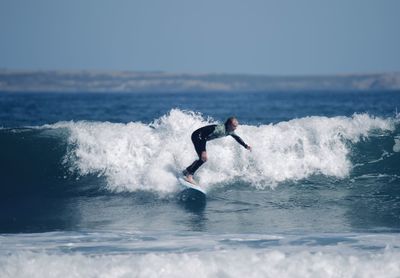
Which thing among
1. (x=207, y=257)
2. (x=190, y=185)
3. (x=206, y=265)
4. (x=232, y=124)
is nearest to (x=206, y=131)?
(x=232, y=124)

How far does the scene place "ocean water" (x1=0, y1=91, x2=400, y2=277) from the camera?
28.1ft

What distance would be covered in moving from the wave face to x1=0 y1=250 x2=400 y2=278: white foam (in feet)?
17.1

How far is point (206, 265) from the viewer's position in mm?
8438

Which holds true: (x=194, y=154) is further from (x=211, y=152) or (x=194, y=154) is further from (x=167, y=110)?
(x=167, y=110)

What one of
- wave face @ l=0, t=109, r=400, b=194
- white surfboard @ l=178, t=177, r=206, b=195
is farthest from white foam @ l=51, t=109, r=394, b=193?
white surfboard @ l=178, t=177, r=206, b=195

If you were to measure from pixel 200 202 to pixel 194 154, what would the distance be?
2.42 m

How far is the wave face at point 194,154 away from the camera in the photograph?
1471 centimetres

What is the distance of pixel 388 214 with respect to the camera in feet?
38.9

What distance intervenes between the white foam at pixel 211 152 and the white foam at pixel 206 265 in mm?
5273

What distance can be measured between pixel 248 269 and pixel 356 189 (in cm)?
636

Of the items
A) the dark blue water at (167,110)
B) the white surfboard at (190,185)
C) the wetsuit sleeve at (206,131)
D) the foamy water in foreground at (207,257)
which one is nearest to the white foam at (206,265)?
the foamy water in foreground at (207,257)

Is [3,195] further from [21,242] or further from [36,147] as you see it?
[21,242]

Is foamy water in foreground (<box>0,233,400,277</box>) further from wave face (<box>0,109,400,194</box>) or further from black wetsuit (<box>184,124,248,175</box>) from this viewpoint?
wave face (<box>0,109,400,194</box>)

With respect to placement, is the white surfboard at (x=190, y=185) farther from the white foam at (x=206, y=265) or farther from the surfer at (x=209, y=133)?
the white foam at (x=206, y=265)
